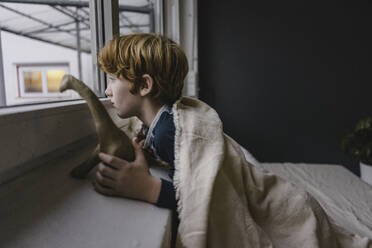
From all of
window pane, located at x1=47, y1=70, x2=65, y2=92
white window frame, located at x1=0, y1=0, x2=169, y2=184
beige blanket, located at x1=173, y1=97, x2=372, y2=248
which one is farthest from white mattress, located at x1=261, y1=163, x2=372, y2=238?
window pane, located at x1=47, y1=70, x2=65, y2=92

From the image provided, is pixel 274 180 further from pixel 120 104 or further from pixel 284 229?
pixel 120 104

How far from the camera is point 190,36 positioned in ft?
8.34

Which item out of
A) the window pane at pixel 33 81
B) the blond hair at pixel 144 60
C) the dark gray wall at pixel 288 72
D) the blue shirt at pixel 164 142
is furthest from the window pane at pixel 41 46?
the dark gray wall at pixel 288 72

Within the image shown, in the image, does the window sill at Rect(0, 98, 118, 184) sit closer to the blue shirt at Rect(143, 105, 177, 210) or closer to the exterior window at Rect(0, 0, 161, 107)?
the exterior window at Rect(0, 0, 161, 107)

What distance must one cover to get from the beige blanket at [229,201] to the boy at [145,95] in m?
0.04

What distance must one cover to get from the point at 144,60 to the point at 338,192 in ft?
4.02

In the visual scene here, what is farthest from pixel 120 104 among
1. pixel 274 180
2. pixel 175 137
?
pixel 274 180

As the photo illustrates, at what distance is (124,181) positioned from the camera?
1.65 ft

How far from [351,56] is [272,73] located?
84 cm

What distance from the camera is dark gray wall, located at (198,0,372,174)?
277 cm

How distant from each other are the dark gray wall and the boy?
7.36ft

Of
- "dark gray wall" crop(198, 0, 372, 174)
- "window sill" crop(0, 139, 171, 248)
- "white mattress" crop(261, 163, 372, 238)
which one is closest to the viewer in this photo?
"window sill" crop(0, 139, 171, 248)

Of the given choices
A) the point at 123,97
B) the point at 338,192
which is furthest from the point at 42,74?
the point at 338,192

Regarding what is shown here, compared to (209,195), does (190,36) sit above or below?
above
